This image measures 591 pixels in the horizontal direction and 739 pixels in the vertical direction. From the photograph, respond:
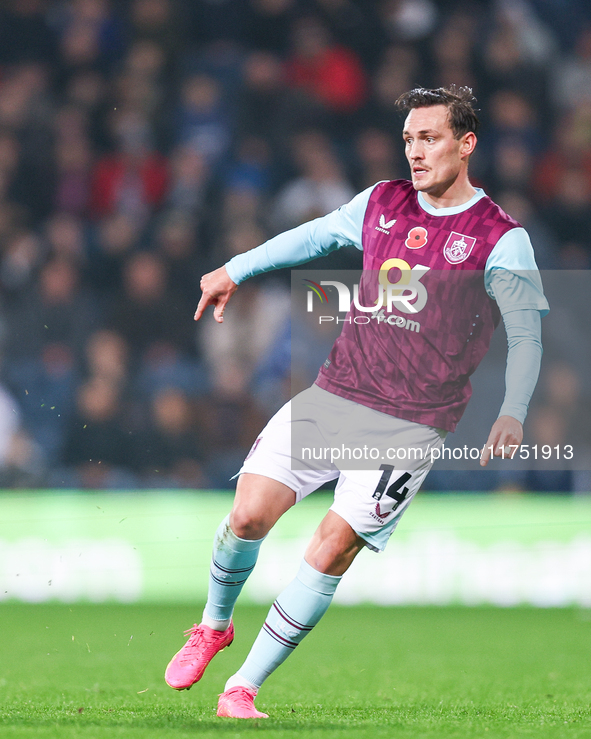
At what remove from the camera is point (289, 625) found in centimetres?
343

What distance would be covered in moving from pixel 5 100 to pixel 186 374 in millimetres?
3112

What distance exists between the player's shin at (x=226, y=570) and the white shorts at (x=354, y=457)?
23 cm

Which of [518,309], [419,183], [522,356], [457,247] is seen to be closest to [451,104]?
[419,183]

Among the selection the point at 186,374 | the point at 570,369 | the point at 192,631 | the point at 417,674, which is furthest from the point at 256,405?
the point at 192,631

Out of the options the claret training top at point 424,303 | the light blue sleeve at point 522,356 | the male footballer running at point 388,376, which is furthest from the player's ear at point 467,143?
the light blue sleeve at point 522,356

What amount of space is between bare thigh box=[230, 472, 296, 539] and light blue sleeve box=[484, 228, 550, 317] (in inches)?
36.5

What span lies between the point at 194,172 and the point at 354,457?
16.4 ft

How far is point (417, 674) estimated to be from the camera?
4355 millimetres

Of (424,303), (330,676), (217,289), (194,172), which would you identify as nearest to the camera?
(424,303)

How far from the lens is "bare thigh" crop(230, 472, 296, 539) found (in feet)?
11.2

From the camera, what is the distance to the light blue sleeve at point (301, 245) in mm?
3672

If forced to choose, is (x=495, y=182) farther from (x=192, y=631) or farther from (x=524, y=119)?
(x=192, y=631)

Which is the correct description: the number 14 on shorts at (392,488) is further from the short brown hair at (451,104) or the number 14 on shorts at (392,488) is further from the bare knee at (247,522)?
the short brown hair at (451,104)

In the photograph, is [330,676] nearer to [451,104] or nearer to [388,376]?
[388,376]
